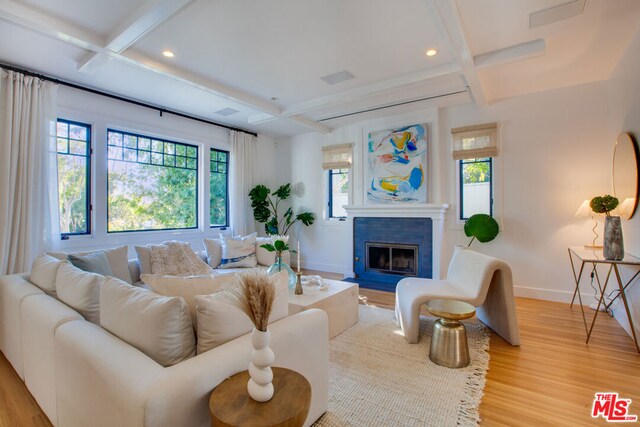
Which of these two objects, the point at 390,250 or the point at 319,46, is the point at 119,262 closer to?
the point at 319,46

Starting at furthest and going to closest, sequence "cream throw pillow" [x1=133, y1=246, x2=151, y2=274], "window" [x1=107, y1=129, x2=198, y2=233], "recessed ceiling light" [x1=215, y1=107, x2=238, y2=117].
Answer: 1. "recessed ceiling light" [x1=215, y1=107, x2=238, y2=117]
2. "window" [x1=107, y1=129, x2=198, y2=233]
3. "cream throw pillow" [x1=133, y1=246, x2=151, y2=274]

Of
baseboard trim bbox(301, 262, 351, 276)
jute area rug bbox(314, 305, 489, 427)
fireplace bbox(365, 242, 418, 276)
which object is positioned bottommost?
jute area rug bbox(314, 305, 489, 427)

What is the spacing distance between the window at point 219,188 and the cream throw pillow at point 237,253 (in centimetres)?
165

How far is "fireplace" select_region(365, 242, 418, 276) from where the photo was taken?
5062mm

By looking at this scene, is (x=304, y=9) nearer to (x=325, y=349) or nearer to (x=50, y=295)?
(x=325, y=349)

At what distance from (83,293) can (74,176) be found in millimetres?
3206

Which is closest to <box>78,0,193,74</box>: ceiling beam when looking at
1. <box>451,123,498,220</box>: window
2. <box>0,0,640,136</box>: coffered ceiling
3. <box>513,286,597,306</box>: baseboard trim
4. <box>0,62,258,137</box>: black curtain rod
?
<box>0,0,640,136</box>: coffered ceiling

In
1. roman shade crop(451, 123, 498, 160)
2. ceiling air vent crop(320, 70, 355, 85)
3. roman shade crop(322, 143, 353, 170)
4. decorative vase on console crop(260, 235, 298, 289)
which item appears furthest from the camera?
roman shade crop(322, 143, 353, 170)

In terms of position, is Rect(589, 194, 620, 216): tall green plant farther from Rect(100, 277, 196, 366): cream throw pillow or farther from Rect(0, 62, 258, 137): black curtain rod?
Rect(0, 62, 258, 137): black curtain rod

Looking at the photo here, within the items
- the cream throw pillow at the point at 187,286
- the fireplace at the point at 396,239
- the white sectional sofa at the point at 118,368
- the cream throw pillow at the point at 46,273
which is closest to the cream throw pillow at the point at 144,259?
the cream throw pillow at the point at 46,273

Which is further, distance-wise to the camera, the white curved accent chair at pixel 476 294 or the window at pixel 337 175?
the window at pixel 337 175

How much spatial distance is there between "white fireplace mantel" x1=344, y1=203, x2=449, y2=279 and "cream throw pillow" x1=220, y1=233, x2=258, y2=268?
7.27 ft

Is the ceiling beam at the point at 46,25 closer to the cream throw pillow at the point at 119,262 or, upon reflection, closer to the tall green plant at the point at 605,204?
the cream throw pillow at the point at 119,262

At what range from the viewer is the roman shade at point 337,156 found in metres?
5.81
